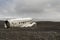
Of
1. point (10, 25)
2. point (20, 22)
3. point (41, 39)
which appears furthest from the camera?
point (20, 22)

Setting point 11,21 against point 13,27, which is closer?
point 11,21

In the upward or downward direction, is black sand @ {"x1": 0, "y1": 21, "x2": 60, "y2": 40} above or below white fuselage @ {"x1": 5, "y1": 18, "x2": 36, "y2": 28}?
below

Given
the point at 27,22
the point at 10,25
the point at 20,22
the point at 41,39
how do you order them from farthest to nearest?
1. the point at 27,22
2. the point at 20,22
3. the point at 10,25
4. the point at 41,39

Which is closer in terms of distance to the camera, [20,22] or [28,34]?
[28,34]

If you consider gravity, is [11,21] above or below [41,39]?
above

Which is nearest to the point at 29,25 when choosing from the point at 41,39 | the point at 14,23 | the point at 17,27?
the point at 17,27

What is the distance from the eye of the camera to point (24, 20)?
83062 mm

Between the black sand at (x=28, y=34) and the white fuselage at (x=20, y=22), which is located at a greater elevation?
the white fuselage at (x=20, y=22)

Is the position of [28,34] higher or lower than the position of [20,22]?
lower

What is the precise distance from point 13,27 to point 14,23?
15.0 feet

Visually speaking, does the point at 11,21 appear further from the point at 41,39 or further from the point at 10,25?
the point at 41,39

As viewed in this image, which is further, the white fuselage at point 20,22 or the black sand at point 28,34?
the white fuselage at point 20,22

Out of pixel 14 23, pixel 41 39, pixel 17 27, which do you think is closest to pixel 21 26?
pixel 17 27

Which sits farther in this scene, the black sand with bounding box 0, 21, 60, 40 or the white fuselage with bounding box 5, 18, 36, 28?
the white fuselage with bounding box 5, 18, 36, 28
